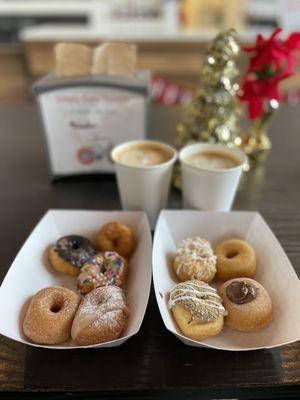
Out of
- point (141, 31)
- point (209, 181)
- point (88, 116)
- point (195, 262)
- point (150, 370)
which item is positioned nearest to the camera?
point (150, 370)

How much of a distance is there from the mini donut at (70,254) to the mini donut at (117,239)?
0.03m

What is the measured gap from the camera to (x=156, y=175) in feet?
2.47

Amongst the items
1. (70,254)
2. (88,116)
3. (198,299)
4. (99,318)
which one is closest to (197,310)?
(198,299)

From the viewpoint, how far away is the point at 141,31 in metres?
2.93

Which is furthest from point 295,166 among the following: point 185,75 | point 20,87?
point 20,87

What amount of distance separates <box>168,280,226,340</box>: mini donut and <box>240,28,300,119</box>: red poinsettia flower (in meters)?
0.55

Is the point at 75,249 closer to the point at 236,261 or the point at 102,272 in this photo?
the point at 102,272

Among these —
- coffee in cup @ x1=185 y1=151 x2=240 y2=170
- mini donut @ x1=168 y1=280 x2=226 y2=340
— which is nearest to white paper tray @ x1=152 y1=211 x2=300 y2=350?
mini donut @ x1=168 y1=280 x2=226 y2=340

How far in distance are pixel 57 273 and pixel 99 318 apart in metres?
0.20

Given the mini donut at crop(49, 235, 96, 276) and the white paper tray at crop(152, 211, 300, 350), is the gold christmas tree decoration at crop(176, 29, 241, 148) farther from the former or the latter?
the mini donut at crop(49, 235, 96, 276)

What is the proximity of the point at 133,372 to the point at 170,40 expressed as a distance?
2.56 metres

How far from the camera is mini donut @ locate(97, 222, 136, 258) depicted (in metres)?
0.71

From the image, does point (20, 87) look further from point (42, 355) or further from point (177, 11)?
point (42, 355)

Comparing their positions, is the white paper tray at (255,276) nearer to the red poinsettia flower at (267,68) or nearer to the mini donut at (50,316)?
the mini donut at (50,316)
